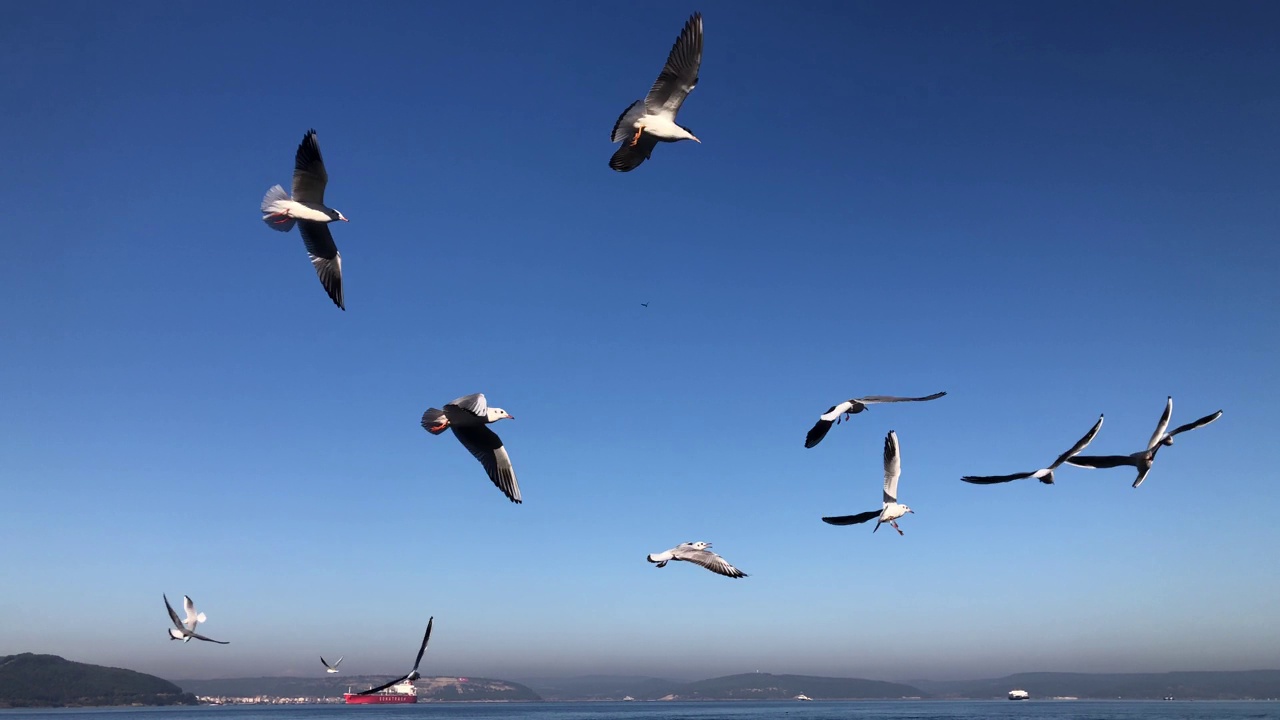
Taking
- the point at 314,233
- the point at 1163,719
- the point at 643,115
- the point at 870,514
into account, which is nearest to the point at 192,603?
the point at 314,233

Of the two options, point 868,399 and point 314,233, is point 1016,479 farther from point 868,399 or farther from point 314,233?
point 314,233

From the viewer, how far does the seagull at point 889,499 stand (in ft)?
53.8

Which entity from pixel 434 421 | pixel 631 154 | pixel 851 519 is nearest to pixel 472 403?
pixel 434 421

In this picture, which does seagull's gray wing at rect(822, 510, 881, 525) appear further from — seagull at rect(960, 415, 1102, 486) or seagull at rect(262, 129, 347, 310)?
seagull at rect(262, 129, 347, 310)

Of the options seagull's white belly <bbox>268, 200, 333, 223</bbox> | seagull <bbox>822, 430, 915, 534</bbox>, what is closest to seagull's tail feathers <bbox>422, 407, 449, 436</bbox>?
seagull's white belly <bbox>268, 200, 333, 223</bbox>

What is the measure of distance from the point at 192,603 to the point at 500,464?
17.7m

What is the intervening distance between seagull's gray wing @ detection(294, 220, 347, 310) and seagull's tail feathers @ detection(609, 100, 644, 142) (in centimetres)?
520

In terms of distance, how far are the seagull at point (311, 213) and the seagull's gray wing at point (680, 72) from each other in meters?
5.30

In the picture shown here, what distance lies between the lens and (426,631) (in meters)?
17.8

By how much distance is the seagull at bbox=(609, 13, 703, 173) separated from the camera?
11.6 meters

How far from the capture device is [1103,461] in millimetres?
13469

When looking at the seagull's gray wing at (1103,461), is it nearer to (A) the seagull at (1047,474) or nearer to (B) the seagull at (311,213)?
(A) the seagull at (1047,474)

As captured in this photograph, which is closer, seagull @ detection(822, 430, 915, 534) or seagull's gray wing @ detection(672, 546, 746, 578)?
seagull's gray wing @ detection(672, 546, 746, 578)

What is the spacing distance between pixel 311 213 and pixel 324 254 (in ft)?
2.39
